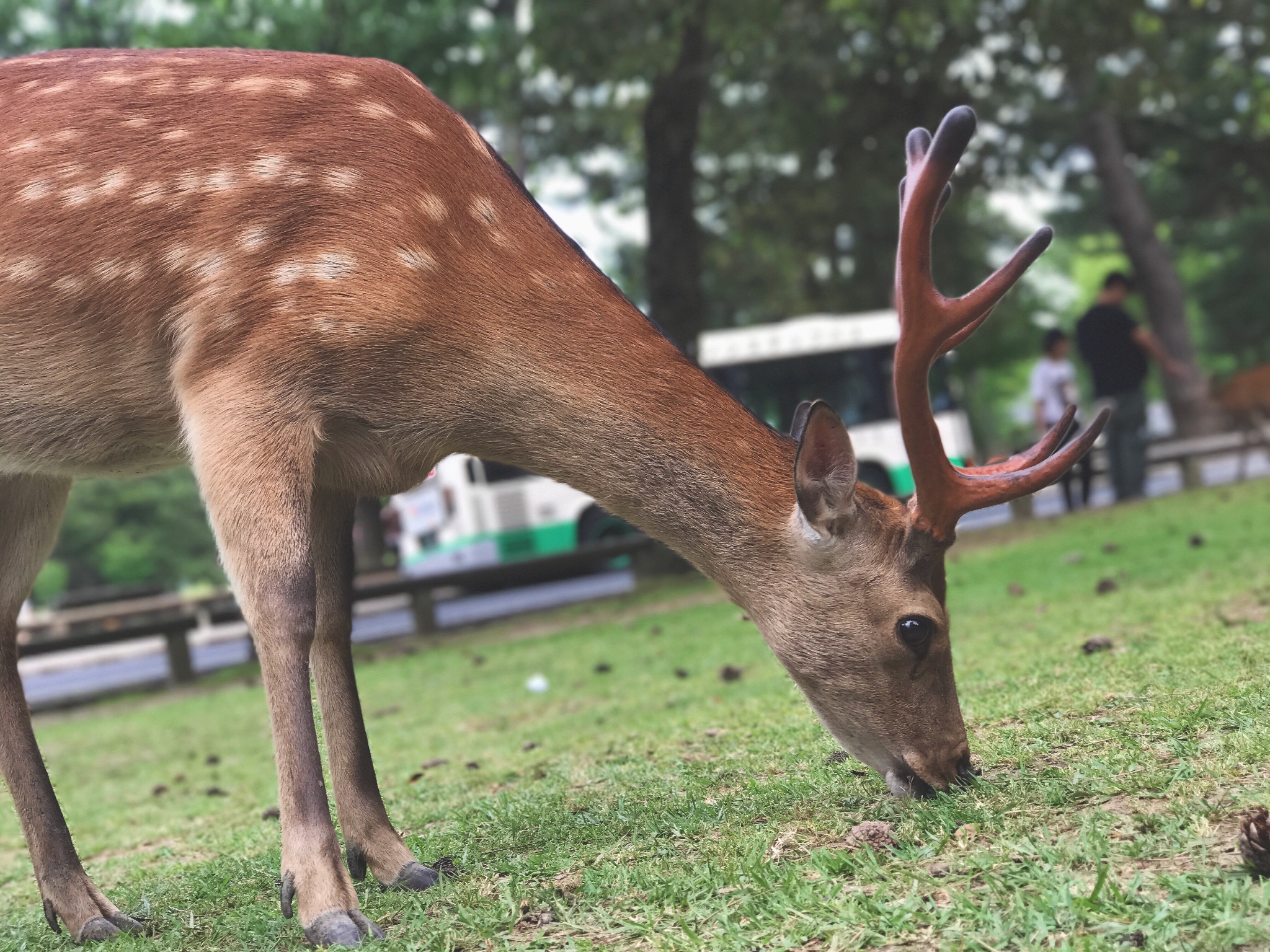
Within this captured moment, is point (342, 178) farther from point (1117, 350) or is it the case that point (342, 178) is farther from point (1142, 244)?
point (1142, 244)

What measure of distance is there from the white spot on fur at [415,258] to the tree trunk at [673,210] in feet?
34.9

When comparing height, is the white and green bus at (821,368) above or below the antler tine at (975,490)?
above

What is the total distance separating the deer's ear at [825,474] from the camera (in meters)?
3.31

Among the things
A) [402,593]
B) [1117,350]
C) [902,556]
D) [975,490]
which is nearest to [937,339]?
[975,490]

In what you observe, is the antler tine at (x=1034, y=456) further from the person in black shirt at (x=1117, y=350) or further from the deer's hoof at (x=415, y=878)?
the person in black shirt at (x=1117, y=350)

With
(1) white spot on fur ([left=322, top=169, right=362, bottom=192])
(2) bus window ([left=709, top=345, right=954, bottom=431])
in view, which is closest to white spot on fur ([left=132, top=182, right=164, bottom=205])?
(1) white spot on fur ([left=322, top=169, right=362, bottom=192])

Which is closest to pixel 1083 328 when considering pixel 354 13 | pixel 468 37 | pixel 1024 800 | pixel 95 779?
pixel 468 37

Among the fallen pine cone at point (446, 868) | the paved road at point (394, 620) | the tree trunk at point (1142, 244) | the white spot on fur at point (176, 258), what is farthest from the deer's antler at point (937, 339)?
the tree trunk at point (1142, 244)

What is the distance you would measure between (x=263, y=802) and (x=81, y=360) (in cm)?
267

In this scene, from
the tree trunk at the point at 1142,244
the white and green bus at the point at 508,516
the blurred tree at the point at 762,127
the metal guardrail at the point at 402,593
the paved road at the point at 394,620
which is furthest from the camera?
the tree trunk at the point at 1142,244

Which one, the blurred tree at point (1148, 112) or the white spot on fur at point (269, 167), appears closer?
the white spot on fur at point (269, 167)

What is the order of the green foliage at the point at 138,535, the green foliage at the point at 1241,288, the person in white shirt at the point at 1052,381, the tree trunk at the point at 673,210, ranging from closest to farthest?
the tree trunk at the point at 673,210
the person in white shirt at the point at 1052,381
the green foliage at the point at 1241,288
the green foliage at the point at 138,535

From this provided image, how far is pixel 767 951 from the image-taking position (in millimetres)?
2459

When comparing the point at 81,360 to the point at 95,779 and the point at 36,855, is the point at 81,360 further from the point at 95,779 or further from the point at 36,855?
the point at 95,779
